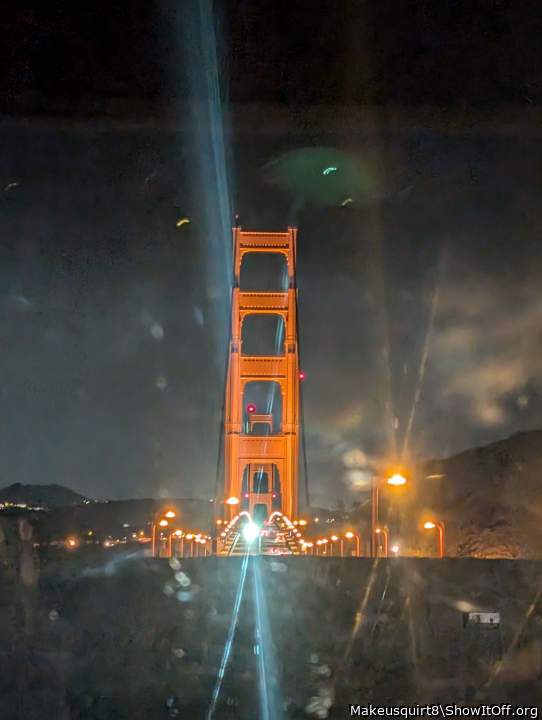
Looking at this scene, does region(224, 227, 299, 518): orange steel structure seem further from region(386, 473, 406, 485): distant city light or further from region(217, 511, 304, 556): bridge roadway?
region(386, 473, 406, 485): distant city light

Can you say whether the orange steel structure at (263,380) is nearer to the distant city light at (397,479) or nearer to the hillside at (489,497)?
the hillside at (489,497)

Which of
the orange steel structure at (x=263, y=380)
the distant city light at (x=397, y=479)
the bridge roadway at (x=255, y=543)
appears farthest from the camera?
the orange steel structure at (x=263, y=380)

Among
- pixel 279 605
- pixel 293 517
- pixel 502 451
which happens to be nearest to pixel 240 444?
pixel 293 517

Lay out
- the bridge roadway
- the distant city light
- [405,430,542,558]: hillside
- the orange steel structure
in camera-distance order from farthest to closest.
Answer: the orange steel structure → [405,430,542,558]: hillside → the bridge roadway → the distant city light

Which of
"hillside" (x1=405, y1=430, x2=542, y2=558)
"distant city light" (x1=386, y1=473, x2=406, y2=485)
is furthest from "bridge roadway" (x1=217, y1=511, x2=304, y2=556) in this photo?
"distant city light" (x1=386, y1=473, x2=406, y2=485)

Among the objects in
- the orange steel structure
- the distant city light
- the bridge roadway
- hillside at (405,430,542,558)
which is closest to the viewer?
the distant city light

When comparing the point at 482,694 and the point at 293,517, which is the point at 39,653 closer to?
the point at 482,694

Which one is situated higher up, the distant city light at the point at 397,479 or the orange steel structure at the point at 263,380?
the orange steel structure at the point at 263,380

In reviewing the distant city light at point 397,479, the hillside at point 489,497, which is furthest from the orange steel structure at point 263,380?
the distant city light at point 397,479

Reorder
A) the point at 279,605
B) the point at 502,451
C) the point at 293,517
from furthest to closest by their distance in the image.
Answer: the point at 293,517, the point at 502,451, the point at 279,605

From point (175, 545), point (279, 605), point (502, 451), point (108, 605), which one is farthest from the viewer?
point (502, 451)

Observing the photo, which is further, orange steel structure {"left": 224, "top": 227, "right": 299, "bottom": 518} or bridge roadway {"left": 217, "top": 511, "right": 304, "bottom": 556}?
orange steel structure {"left": 224, "top": 227, "right": 299, "bottom": 518}
